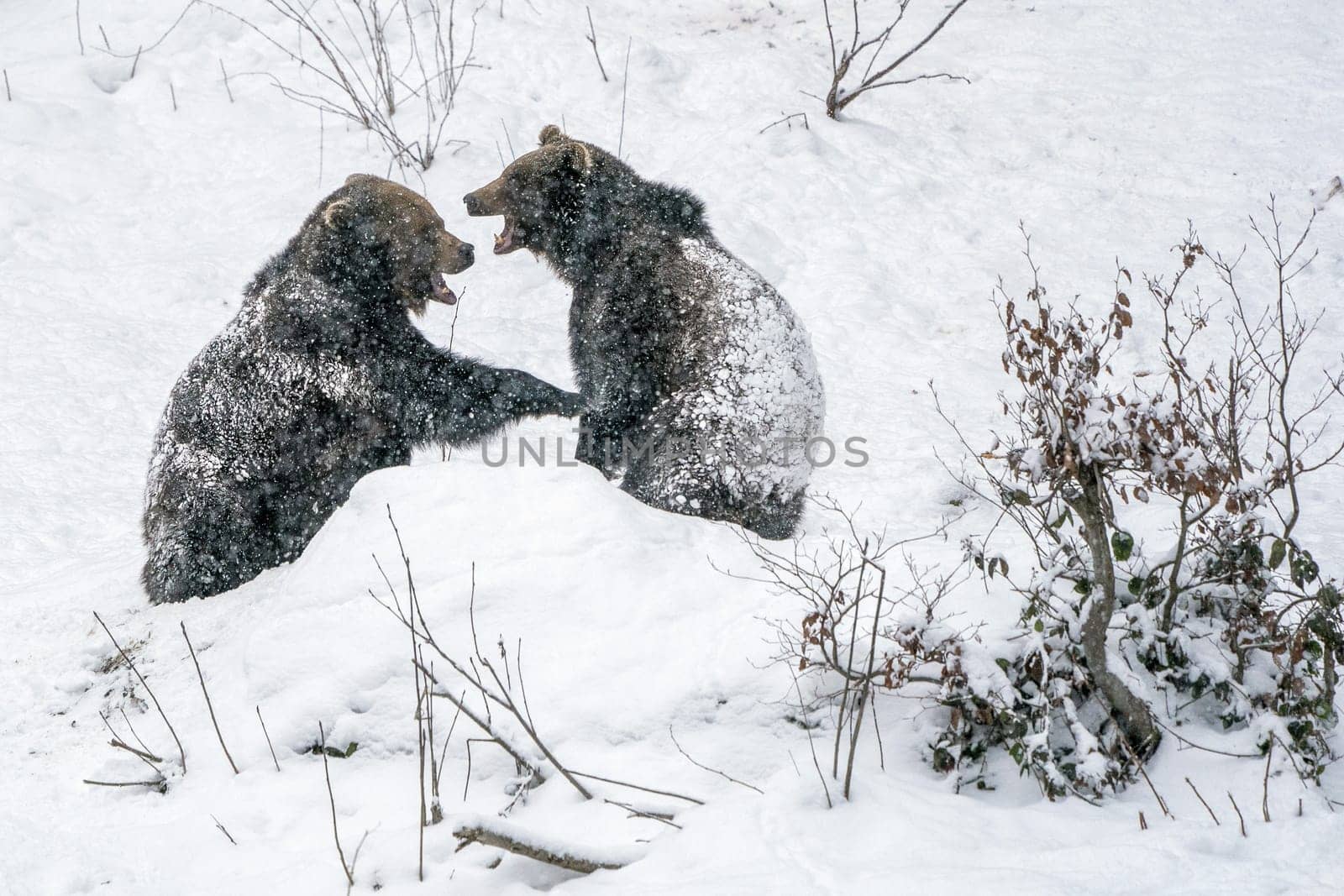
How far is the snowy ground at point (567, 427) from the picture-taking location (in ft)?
8.86

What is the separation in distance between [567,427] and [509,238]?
51.4 inches

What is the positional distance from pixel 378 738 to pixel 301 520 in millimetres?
2027

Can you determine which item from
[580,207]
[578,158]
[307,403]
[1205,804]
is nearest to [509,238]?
[580,207]

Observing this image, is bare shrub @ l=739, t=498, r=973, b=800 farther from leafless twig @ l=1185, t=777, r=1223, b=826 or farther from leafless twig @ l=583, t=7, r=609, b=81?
leafless twig @ l=583, t=7, r=609, b=81

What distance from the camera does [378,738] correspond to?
316 cm

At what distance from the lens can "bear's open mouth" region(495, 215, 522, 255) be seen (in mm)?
5836

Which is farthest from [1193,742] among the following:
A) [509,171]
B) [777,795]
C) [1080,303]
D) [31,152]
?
[31,152]

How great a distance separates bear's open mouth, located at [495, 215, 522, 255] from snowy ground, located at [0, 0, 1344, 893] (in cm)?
124

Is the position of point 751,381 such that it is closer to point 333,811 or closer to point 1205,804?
point 1205,804

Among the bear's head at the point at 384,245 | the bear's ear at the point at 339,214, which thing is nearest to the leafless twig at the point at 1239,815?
the bear's head at the point at 384,245

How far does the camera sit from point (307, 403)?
15.9ft

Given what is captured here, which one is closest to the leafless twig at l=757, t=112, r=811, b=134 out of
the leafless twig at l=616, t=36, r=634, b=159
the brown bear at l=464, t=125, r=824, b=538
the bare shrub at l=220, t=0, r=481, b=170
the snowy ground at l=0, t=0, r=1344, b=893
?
the snowy ground at l=0, t=0, r=1344, b=893

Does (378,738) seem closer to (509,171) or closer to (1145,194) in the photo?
(509,171)

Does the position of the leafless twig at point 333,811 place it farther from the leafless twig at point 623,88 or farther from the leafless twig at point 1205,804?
the leafless twig at point 623,88
